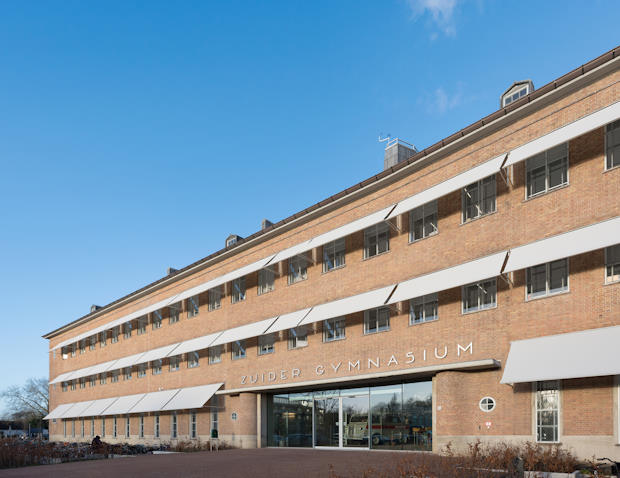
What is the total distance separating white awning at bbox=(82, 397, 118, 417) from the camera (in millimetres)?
47819

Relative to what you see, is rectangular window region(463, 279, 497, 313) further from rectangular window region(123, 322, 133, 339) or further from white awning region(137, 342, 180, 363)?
rectangular window region(123, 322, 133, 339)

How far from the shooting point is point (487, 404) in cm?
1991

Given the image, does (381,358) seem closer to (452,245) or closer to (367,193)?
(452,245)

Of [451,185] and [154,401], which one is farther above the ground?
[451,185]

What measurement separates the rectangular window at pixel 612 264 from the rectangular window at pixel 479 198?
4.57 m

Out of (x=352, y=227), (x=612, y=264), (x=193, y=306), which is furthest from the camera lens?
(x=193, y=306)

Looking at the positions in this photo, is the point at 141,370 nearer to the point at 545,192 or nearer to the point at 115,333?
the point at 115,333

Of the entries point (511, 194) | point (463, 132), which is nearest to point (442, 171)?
point (463, 132)

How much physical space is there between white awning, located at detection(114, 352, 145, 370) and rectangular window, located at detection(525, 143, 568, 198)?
105ft

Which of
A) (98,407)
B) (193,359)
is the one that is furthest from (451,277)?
(98,407)

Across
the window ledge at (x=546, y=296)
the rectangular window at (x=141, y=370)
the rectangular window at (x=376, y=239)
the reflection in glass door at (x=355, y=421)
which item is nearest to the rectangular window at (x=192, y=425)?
the rectangular window at (x=141, y=370)

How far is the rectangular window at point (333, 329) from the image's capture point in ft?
88.0

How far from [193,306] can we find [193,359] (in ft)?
11.2

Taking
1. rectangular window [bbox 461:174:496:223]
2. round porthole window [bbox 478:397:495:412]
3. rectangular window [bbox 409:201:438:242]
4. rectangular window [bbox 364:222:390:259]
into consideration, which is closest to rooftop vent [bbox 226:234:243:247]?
rectangular window [bbox 364:222:390:259]
